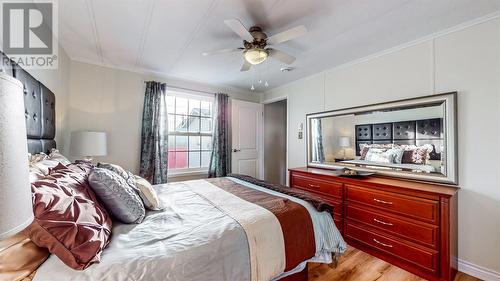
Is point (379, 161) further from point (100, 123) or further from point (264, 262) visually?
point (100, 123)

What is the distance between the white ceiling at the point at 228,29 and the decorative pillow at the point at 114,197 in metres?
1.41

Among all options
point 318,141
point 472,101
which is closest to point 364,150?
point 318,141

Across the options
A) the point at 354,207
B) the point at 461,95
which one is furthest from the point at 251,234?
the point at 461,95

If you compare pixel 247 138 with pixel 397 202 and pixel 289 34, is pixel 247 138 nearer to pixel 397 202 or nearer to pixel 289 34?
pixel 289 34

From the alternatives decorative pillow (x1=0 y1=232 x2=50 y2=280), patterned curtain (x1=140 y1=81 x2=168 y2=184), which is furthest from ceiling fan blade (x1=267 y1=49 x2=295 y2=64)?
decorative pillow (x1=0 y1=232 x2=50 y2=280)

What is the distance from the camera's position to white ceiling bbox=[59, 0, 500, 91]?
168 cm

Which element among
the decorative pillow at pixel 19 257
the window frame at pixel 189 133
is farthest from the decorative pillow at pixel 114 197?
the window frame at pixel 189 133

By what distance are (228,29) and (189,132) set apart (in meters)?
2.23

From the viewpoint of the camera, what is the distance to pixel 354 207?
231 cm

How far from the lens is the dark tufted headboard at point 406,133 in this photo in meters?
2.08

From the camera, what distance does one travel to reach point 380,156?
8.36 feet

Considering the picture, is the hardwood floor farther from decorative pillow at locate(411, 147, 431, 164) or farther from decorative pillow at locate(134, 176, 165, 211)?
decorative pillow at locate(134, 176, 165, 211)

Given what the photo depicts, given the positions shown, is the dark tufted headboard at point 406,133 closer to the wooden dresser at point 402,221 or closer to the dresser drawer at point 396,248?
the wooden dresser at point 402,221

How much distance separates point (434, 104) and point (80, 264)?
3.03 m
